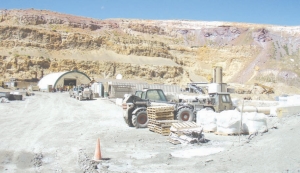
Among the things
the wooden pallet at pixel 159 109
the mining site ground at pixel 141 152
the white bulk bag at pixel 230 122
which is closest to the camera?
the mining site ground at pixel 141 152

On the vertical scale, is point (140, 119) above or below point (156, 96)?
below

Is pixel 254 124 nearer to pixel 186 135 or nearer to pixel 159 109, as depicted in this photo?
pixel 186 135

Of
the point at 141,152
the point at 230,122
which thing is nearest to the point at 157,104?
the point at 230,122

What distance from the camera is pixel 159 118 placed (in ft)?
47.6

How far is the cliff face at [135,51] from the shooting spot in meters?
61.0

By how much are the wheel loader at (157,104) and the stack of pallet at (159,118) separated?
0.84 m

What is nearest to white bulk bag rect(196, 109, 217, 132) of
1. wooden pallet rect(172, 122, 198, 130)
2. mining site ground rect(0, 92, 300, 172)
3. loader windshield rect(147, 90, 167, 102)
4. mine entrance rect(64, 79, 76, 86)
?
A: mining site ground rect(0, 92, 300, 172)

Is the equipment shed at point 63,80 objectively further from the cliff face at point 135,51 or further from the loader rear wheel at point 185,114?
the loader rear wheel at point 185,114

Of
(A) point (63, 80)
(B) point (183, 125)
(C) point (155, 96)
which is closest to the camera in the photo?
(B) point (183, 125)

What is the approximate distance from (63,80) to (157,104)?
35.3 metres

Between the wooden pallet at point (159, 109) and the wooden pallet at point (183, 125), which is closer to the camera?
the wooden pallet at point (183, 125)

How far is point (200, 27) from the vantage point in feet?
380

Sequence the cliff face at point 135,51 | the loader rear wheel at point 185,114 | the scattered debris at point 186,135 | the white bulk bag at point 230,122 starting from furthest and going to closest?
the cliff face at point 135,51, the loader rear wheel at point 185,114, the white bulk bag at point 230,122, the scattered debris at point 186,135

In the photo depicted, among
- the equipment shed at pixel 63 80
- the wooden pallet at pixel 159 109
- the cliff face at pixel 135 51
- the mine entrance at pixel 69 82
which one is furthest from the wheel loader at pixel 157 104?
the cliff face at pixel 135 51
